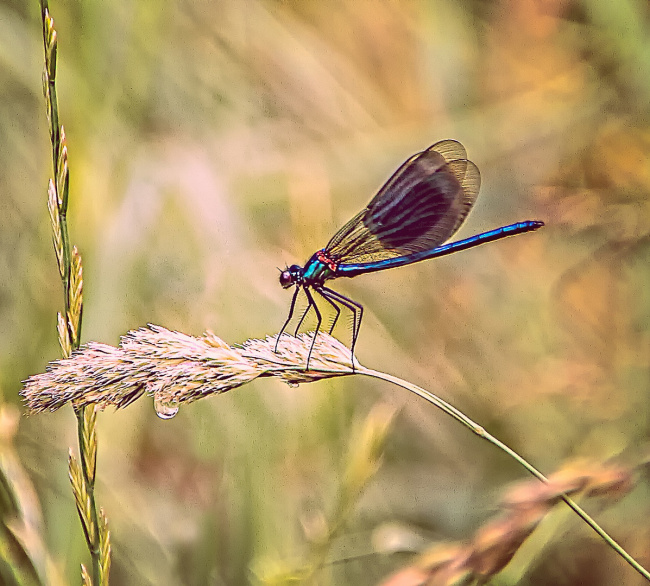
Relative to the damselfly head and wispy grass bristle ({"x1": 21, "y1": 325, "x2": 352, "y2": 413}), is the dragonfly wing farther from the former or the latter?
wispy grass bristle ({"x1": 21, "y1": 325, "x2": 352, "y2": 413})

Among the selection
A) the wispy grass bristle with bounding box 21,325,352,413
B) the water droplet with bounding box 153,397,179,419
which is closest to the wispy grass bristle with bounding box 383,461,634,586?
the wispy grass bristle with bounding box 21,325,352,413

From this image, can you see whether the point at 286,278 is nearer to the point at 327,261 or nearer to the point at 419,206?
the point at 327,261

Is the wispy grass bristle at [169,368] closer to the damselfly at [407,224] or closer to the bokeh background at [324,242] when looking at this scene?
the damselfly at [407,224]

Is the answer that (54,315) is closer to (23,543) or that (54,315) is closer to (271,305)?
(271,305)

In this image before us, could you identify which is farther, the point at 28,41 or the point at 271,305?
the point at 28,41

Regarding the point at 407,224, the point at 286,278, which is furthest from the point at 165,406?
the point at 407,224

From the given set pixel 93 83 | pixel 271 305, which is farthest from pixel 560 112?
pixel 93 83
